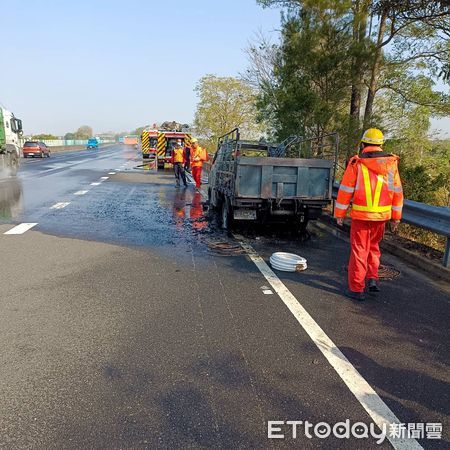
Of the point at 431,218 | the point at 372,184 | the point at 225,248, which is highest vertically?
the point at 372,184

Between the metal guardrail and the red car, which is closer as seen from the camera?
the metal guardrail

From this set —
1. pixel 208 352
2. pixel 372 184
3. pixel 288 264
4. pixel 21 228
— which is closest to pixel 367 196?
pixel 372 184

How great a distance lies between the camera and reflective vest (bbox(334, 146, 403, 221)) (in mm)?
4617

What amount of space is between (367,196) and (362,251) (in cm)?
64

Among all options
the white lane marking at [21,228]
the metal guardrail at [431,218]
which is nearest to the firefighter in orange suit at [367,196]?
the metal guardrail at [431,218]

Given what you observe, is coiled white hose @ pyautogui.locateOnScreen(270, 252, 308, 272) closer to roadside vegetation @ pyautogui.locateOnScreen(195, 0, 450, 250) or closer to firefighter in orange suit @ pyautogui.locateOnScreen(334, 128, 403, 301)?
firefighter in orange suit @ pyautogui.locateOnScreen(334, 128, 403, 301)

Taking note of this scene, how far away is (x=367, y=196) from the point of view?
4.63 metres

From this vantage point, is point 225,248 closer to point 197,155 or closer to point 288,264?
point 288,264

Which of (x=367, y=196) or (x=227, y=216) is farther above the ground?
(x=367, y=196)

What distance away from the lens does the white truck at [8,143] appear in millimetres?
21531

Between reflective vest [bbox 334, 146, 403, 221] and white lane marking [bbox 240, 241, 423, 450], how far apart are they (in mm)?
1302

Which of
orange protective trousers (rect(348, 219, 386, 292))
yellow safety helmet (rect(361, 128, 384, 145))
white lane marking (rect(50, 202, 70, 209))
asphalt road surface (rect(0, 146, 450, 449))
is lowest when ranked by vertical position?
white lane marking (rect(50, 202, 70, 209))

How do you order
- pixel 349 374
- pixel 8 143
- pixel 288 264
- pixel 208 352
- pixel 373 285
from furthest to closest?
1. pixel 8 143
2. pixel 288 264
3. pixel 373 285
4. pixel 208 352
5. pixel 349 374

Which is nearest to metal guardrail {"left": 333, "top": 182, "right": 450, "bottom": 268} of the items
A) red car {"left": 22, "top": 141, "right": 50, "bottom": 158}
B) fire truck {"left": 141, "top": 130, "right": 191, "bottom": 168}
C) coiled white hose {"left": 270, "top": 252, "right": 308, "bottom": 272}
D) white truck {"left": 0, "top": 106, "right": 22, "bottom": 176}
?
coiled white hose {"left": 270, "top": 252, "right": 308, "bottom": 272}
